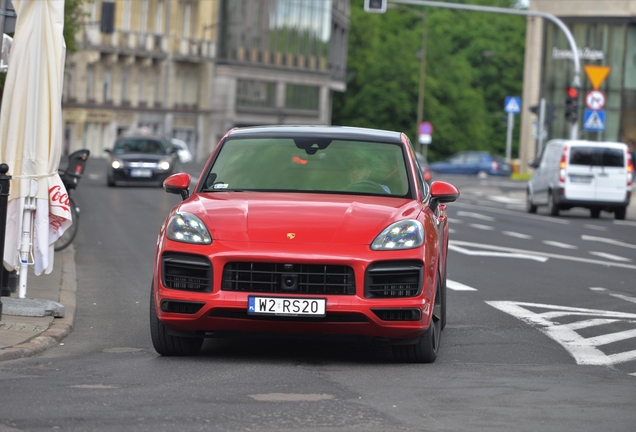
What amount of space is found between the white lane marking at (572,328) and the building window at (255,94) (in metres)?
81.3

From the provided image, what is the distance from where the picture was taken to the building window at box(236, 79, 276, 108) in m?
94.0

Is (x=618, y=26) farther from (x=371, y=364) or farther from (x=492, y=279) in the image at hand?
(x=371, y=364)

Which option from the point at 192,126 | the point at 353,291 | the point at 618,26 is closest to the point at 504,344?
the point at 353,291

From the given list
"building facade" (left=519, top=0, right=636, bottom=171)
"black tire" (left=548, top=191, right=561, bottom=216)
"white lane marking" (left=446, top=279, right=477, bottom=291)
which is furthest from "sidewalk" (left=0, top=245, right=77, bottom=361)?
"building facade" (left=519, top=0, right=636, bottom=171)

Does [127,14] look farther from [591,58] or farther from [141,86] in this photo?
[591,58]

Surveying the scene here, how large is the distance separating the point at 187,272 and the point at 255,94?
8795 centimetres

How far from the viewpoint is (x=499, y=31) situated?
110m

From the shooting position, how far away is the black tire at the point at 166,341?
8977mm

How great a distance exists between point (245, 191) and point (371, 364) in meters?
1.49

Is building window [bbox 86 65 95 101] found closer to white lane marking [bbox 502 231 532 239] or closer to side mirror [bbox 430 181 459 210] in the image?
white lane marking [bbox 502 231 532 239]

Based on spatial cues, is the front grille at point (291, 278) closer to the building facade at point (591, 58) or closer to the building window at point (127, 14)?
the building facade at point (591, 58)

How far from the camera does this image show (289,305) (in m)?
8.48

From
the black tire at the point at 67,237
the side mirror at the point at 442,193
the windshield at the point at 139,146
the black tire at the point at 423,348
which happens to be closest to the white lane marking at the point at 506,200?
the windshield at the point at 139,146

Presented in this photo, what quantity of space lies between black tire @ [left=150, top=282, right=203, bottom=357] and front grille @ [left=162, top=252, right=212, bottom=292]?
294mm
